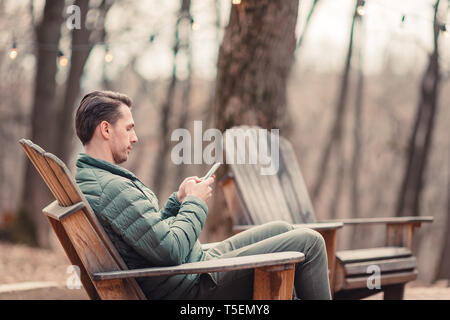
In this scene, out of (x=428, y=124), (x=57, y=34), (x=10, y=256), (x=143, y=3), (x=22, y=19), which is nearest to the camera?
(x=10, y=256)

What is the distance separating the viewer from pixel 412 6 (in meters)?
10.5

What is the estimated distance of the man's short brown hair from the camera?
259 cm

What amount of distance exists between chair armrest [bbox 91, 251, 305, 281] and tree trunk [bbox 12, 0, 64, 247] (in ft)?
23.3

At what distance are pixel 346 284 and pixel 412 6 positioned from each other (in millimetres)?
8044

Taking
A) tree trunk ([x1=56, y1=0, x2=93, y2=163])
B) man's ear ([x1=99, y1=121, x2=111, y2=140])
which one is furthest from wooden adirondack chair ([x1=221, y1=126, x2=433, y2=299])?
tree trunk ([x1=56, y1=0, x2=93, y2=163])

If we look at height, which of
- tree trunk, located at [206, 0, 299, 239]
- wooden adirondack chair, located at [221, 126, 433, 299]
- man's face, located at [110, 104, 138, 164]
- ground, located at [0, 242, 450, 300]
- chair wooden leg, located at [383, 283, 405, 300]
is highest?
tree trunk, located at [206, 0, 299, 239]

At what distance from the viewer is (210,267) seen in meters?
2.33

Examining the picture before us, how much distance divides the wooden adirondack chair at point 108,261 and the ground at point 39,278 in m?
1.34

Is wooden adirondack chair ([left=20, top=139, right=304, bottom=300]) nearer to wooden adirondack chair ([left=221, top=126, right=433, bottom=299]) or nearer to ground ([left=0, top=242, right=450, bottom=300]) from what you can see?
wooden adirondack chair ([left=221, top=126, right=433, bottom=299])

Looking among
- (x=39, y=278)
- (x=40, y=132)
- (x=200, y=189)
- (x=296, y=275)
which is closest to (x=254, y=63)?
(x=200, y=189)

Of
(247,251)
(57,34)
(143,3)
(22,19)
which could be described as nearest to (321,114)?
(143,3)

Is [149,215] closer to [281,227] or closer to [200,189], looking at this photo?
[200,189]
